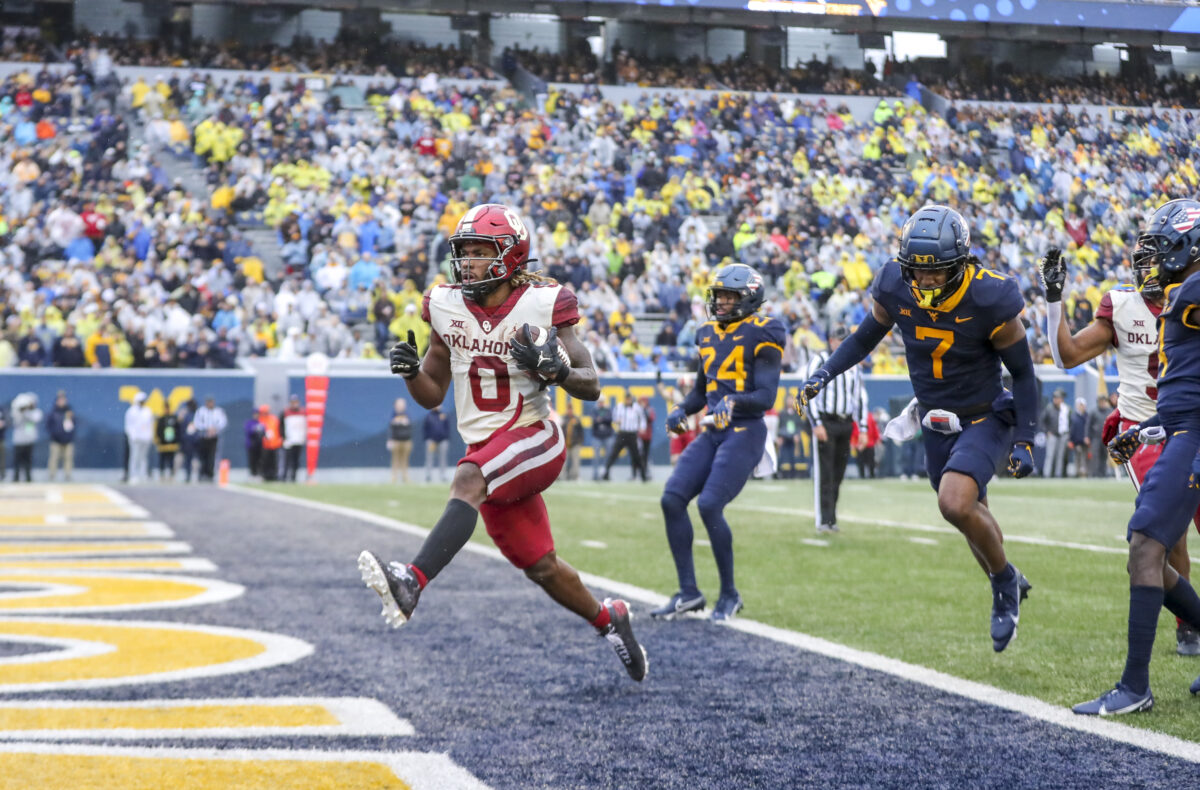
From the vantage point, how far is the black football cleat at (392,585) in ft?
13.4

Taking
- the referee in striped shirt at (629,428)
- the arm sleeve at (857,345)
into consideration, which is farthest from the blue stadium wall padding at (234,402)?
the arm sleeve at (857,345)

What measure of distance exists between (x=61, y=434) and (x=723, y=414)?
15.7 meters

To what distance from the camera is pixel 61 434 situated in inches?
800

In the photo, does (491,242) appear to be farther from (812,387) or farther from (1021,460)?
(1021,460)

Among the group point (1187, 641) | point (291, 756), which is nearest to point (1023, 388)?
point (1187, 641)

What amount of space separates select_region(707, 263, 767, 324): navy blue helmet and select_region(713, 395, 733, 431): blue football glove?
0.46m

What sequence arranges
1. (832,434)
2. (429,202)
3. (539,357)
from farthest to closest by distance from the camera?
(429,202) < (832,434) < (539,357)

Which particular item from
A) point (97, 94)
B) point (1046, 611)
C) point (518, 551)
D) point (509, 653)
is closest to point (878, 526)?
point (1046, 611)

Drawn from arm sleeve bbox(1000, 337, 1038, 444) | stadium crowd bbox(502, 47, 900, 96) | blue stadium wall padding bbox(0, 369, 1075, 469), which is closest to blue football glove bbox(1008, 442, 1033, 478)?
arm sleeve bbox(1000, 337, 1038, 444)

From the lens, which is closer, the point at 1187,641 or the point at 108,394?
the point at 1187,641

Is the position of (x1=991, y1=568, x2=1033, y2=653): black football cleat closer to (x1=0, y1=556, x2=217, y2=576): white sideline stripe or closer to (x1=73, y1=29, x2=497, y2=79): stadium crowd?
(x1=0, y1=556, x2=217, y2=576): white sideline stripe

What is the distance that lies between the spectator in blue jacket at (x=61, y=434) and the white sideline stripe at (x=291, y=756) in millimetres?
17026

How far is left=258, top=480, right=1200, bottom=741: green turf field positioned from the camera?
18.1ft

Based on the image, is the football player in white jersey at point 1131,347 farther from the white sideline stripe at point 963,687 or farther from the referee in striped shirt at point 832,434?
the referee in striped shirt at point 832,434
